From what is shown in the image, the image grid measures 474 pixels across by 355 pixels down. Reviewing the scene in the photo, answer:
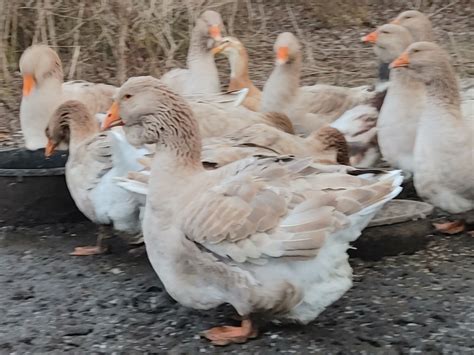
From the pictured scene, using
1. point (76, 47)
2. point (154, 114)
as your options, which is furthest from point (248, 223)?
point (76, 47)

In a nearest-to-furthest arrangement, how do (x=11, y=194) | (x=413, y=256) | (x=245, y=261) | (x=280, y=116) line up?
(x=245, y=261) → (x=413, y=256) → (x=11, y=194) → (x=280, y=116)

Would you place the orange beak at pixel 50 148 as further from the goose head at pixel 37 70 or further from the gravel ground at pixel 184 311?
the goose head at pixel 37 70

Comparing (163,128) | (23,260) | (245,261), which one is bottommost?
(23,260)

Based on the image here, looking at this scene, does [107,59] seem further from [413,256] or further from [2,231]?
[413,256]

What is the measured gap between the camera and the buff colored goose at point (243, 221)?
11.8ft

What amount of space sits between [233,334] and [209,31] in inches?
179

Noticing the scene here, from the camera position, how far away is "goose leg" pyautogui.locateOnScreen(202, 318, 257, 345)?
12.5ft

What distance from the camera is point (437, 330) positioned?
3943 mm

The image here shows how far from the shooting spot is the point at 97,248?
5.18 meters

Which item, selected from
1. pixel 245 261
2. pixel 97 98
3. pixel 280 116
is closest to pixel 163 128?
pixel 245 261

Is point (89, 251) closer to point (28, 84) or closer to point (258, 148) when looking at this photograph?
point (258, 148)

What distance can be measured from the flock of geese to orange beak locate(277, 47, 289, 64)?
0.04 feet

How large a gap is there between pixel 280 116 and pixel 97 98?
172 centimetres

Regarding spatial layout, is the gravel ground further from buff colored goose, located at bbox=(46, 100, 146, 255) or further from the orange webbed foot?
buff colored goose, located at bbox=(46, 100, 146, 255)
